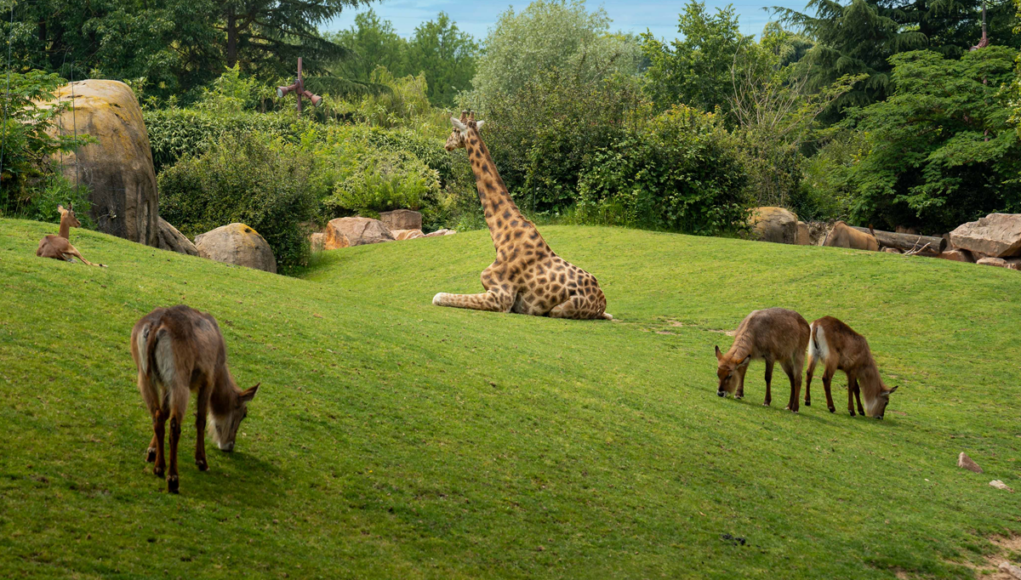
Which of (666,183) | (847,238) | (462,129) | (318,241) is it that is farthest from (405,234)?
(847,238)

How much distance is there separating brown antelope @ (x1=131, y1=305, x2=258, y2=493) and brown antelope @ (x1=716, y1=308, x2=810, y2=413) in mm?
5705

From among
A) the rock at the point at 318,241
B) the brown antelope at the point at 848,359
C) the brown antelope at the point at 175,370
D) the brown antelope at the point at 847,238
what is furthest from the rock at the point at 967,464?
the brown antelope at the point at 847,238

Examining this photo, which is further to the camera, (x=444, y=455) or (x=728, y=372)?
(x=728, y=372)

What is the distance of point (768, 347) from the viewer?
896cm

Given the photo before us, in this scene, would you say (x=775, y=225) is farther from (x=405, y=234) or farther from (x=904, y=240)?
(x=405, y=234)

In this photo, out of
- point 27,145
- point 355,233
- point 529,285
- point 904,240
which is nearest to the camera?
point 27,145

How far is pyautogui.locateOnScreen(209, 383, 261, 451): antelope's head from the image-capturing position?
495cm

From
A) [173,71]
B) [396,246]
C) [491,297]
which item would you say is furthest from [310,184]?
[173,71]

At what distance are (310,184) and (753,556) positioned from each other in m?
19.2

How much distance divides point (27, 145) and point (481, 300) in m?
8.08

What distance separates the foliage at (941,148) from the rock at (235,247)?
2698 cm

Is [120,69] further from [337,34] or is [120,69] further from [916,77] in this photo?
[337,34]

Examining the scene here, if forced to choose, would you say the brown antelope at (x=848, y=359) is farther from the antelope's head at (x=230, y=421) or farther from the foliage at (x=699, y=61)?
the foliage at (x=699, y=61)

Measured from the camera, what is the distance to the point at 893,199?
36.7 metres
